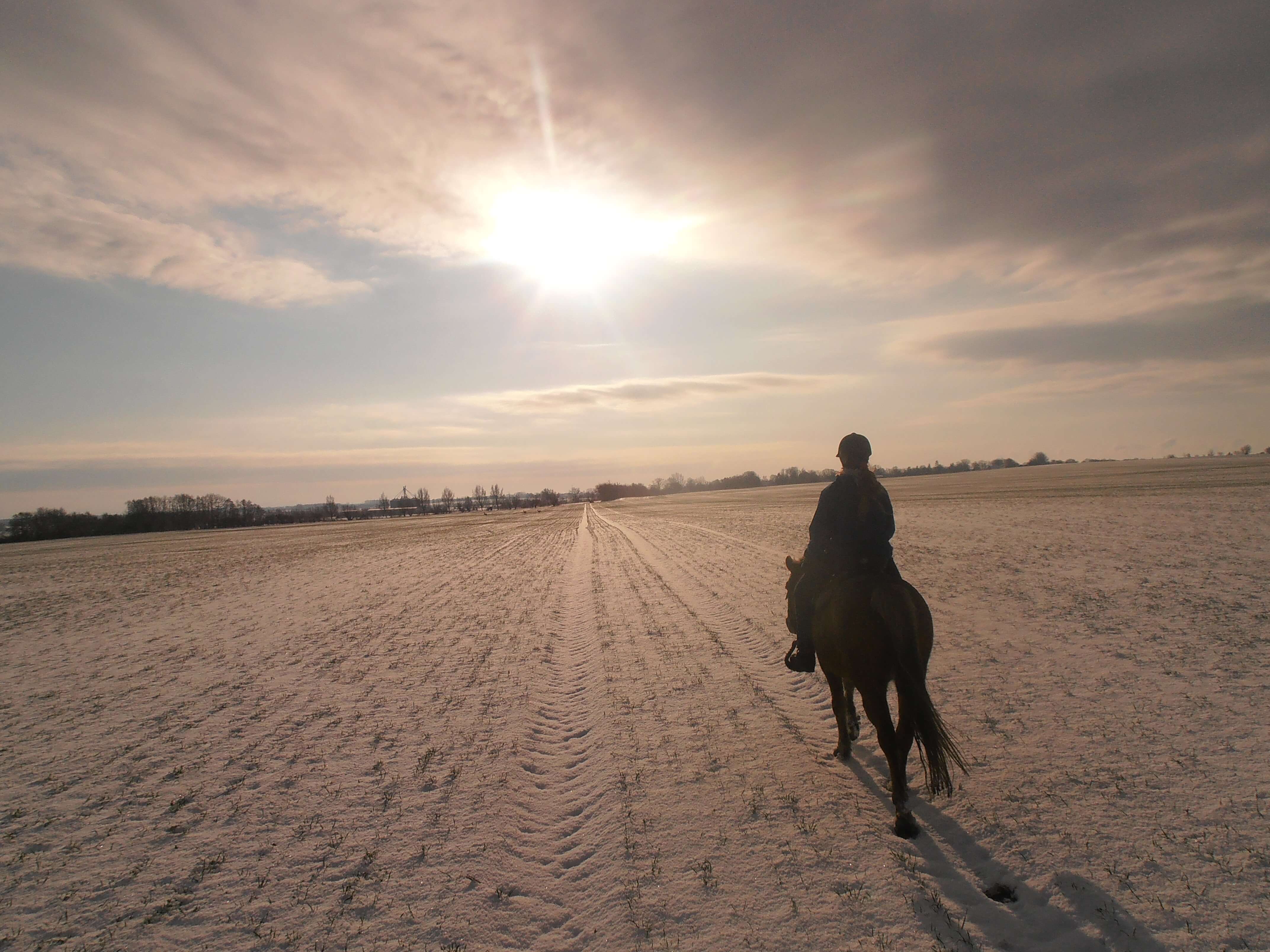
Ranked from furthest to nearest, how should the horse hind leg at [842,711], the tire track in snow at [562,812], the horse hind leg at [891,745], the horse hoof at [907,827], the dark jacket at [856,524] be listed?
the horse hind leg at [842,711], the dark jacket at [856,524], the horse hind leg at [891,745], the horse hoof at [907,827], the tire track in snow at [562,812]

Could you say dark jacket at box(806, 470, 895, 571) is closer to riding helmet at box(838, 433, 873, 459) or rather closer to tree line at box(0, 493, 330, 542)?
riding helmet at box(838, 433, 873, 459)

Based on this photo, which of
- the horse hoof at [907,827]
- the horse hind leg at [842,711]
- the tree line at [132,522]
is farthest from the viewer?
the tree line at [132,522]

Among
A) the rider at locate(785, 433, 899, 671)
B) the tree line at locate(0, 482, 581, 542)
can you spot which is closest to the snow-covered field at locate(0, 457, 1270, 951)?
the rider at locate(785, 433, 899, 671)

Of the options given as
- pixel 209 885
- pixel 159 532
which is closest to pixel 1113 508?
pixel 209 885

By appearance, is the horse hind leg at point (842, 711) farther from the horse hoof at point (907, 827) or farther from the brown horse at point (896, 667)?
the horse hoof at point (907, 827)

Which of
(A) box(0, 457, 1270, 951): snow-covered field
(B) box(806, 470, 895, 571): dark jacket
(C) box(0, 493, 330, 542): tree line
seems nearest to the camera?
(A) box(0, 457, 1270, 951): snow-covered field

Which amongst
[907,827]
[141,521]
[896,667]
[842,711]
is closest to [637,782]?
[842,711]

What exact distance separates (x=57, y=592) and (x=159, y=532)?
368 ft

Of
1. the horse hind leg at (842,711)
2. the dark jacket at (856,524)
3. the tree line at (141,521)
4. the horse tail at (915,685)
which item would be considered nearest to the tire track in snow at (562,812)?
the horse hind leg at (842,711)

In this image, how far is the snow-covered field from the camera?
3.97 m

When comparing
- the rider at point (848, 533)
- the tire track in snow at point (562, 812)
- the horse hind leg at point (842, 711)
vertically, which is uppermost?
the rider at point (848, 533)

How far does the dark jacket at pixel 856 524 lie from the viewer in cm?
529

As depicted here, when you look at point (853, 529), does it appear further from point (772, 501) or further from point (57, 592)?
point (772, 501)

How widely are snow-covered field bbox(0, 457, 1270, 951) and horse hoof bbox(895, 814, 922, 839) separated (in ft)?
0.21
